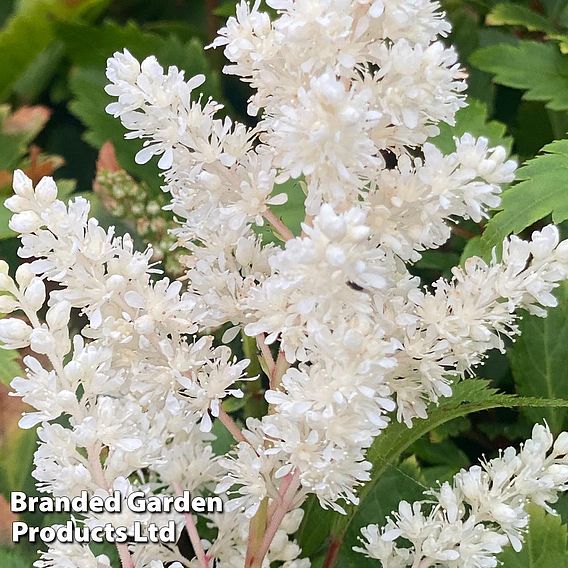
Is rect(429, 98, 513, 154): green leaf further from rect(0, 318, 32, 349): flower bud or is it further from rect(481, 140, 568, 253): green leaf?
rect(0, 318, 32, 349): flower bud

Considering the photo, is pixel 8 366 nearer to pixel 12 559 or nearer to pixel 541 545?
pixel 12 559

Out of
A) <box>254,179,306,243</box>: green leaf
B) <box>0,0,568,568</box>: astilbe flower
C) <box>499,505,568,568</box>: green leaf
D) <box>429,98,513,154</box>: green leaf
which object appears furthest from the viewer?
<box>429,98,513,154</box>: green leaf

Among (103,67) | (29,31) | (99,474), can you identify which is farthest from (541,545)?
(29,31)

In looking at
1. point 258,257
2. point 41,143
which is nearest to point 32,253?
point 258,257

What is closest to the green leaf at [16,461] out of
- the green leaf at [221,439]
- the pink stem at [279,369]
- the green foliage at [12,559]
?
the green foliage at [12,559]

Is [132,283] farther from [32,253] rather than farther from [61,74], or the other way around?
[61,74]

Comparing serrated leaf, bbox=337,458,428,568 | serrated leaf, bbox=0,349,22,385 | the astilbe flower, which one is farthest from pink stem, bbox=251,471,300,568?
serrated leaf, bbox=0,349,22,385
